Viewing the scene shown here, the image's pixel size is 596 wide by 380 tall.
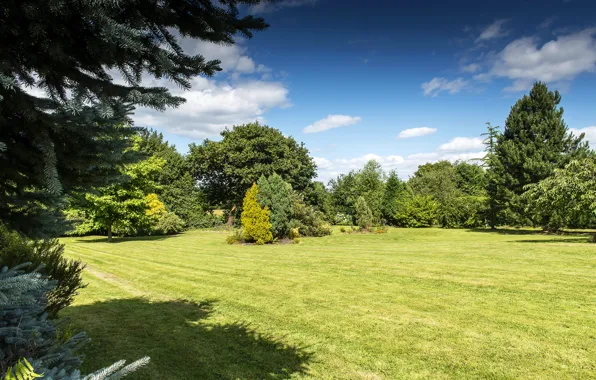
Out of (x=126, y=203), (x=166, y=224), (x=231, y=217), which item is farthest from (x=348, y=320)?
(x=231, y=217)

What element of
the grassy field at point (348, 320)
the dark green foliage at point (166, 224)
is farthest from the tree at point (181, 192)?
the grassy field at point (348, 320)

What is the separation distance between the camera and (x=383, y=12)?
9.74 metres

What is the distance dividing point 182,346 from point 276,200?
16626 millimetres

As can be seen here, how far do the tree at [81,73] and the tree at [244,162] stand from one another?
3078 centimetres

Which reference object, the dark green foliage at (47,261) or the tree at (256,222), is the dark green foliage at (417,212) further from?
the dark green foliage at (47,261)

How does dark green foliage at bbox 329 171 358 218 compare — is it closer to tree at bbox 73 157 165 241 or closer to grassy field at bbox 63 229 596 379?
tree at bbox 73 157 165 241

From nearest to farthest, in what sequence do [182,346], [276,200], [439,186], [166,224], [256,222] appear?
[182,346]
[256,222]
[276,200]
[166,224]
[439,186]

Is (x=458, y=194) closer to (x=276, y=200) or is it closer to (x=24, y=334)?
(x=276, y=200)

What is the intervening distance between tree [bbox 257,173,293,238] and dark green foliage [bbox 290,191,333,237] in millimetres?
1255

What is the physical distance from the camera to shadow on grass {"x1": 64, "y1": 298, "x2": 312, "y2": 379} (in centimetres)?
459

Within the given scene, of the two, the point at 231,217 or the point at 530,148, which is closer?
the point at 530,148

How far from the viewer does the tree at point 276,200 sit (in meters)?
21.8

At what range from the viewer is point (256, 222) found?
21.0 m

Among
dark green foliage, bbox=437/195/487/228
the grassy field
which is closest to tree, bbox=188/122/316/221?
dark green foliage, bbox=437/195/487/228
